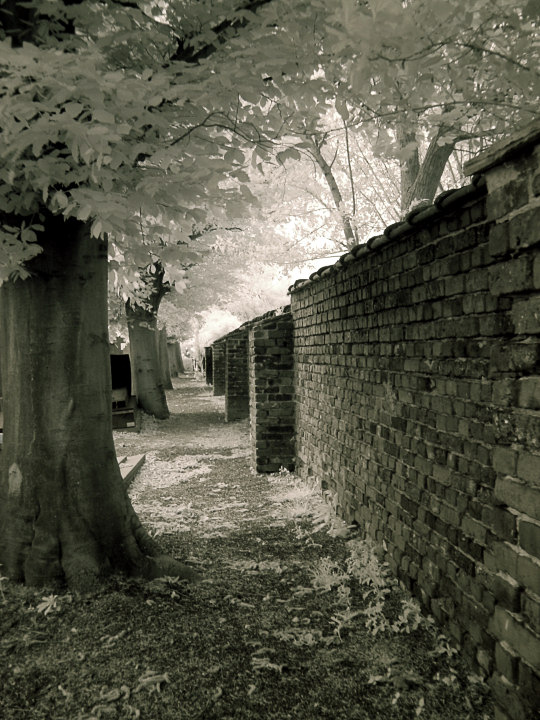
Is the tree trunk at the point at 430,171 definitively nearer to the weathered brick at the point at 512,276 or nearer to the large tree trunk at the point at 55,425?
the large tree trunk at the point at 55,425

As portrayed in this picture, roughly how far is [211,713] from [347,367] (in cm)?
340

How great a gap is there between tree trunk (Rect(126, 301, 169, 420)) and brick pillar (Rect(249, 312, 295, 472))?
21.7 feet

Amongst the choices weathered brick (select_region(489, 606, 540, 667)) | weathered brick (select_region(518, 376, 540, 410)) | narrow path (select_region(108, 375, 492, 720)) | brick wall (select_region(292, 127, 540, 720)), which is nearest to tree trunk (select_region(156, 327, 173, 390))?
narrow path (select_region(108, 375, 492, 720))

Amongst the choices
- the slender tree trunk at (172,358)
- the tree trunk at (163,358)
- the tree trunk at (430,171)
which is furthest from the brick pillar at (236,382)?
the slender tree trunk at (172,358)

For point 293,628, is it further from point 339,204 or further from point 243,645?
point 339,204

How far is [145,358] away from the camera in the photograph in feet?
44.9

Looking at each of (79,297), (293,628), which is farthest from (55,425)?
(293,628)

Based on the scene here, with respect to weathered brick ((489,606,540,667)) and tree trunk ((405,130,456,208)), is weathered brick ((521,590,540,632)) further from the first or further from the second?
tree trunk ((405,130,456,208))

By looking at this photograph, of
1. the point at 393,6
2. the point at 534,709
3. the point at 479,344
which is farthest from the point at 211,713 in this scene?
the point at 393,6

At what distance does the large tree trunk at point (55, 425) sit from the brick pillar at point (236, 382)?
10296 mm

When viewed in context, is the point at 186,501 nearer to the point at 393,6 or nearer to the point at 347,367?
the point at 347,367

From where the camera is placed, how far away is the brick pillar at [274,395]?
7738 mm

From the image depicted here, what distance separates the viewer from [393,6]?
2.79 meters

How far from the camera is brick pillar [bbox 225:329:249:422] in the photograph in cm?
1428
